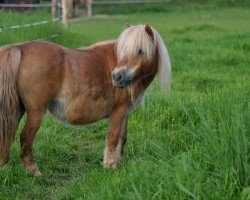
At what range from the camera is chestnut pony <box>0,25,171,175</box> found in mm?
4676

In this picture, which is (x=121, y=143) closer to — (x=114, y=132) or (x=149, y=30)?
(x=114, y=132)

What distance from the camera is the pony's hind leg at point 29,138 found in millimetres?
4777

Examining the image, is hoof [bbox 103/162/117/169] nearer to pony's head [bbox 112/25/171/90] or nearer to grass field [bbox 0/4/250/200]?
grass field [bbox 0/4/250/200]

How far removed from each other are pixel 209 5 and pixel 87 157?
25.0m

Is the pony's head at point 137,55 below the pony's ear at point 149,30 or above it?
below

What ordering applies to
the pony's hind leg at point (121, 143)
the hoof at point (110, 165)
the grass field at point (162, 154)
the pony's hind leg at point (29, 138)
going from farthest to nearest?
the pony's hind leg at point (121, 143) < the hoof at point (110, 165) < the pony's hind leg at point (29, 138) < the grass field at point (162, 154)

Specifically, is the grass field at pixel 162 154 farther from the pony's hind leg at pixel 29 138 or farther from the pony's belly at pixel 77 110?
the pony's belly at pixel 77 110

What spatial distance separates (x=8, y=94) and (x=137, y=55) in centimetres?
109

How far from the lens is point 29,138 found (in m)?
4.84

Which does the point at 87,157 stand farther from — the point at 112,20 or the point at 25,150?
the point at 112,20

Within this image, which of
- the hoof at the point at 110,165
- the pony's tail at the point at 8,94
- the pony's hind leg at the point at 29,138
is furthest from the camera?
the hoof at the point at 110,165

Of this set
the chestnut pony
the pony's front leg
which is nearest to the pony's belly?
the chestnut pony

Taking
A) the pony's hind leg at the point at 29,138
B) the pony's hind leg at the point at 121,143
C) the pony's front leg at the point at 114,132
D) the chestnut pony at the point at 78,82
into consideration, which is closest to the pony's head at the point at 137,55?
the chestnut pony at the point at 78,82

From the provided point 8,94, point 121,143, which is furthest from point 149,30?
point 8,94
